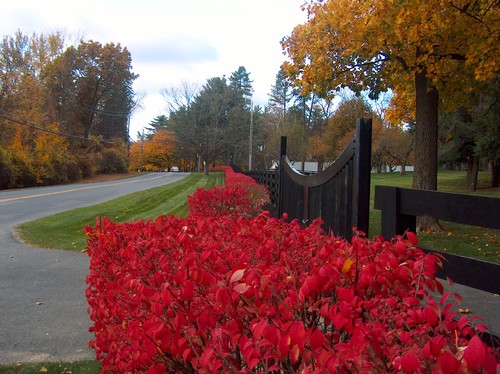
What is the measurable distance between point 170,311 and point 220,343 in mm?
461

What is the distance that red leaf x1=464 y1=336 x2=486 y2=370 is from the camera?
3.59 feet

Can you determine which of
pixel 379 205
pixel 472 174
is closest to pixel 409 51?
pixel 379 205

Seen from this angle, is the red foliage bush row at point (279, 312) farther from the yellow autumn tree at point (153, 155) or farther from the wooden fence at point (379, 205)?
the yellow autumn tree at point (153, 155)

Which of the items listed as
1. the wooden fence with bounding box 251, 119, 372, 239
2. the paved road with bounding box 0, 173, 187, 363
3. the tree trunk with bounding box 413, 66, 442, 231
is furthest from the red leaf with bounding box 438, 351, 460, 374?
the tree trunk with bounding box 413, 66, 442, 231

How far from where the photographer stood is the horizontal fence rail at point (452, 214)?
2475 mm

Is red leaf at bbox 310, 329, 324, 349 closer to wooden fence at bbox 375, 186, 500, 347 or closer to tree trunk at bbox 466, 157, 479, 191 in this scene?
wooden fence at bbox 375, 186, 500, 347

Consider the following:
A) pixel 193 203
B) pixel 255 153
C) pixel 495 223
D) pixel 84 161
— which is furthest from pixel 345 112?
pixel 495 223

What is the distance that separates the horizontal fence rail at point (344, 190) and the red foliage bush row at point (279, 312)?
1242mm

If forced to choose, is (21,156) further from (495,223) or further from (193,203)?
(495,223)

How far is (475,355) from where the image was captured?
110 centimetres

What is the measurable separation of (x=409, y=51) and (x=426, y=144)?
225 cm

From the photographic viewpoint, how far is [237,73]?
82.1 m

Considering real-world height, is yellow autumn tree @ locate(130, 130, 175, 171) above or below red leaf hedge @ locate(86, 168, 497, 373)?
above

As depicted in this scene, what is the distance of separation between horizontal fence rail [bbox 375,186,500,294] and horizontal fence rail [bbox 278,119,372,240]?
650 mm
